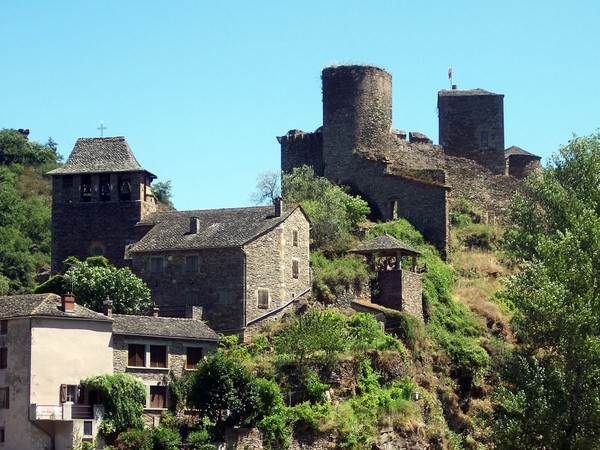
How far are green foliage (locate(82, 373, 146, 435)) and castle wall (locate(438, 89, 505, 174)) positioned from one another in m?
38.6

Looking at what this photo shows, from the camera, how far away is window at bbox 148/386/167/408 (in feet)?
219

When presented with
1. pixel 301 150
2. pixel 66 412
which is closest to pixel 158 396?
pixel 66 412

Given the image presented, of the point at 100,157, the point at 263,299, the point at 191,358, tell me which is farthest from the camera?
the point at 100,157

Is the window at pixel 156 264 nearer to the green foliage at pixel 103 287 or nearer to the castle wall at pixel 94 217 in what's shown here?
the green foliage at pixel 103 287

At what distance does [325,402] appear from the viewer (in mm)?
66750

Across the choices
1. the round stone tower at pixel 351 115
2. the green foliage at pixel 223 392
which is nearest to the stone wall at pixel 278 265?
the green foliage at pixel 223 392

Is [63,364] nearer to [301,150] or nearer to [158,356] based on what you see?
[158,356]

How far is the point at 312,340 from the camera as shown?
6794 cm

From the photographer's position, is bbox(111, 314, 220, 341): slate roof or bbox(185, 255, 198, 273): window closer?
bbox(111, 314, 220, 341): slate roof

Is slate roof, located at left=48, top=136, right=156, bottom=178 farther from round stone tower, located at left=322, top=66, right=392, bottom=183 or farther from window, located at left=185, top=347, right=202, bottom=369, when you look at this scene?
window, located at left=185, top=347, right=202, bottom=369

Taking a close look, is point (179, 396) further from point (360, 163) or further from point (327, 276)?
point (360, 163)

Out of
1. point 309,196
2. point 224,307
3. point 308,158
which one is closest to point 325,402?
point 224,307

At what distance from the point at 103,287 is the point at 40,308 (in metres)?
7.58

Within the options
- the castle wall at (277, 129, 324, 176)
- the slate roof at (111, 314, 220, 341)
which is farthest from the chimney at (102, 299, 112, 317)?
the castle wall at (277, 129, 324, 176)
